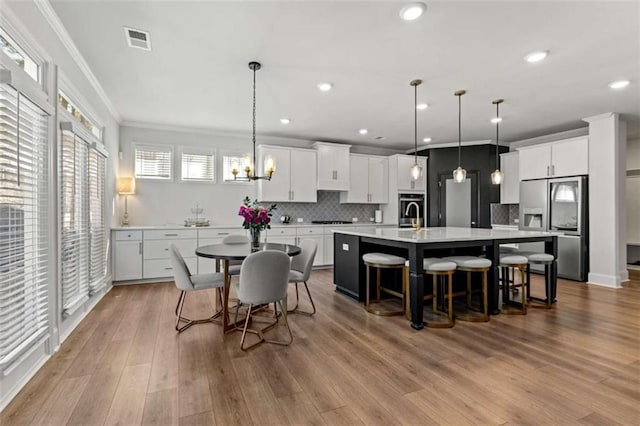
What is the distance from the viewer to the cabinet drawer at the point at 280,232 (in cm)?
589

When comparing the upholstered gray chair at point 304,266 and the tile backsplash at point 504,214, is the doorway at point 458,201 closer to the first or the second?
the tile backsplash at point 504,214

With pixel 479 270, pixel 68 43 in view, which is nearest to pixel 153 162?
pixel 68 43

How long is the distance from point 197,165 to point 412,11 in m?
4.69

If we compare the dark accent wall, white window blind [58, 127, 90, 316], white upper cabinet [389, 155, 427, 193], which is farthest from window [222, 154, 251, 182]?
the dark accent wall

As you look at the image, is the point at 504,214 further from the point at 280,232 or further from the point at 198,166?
the point at 198,166

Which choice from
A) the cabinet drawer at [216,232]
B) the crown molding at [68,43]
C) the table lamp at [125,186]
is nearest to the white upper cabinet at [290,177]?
the cabinet drawer at [216,232]

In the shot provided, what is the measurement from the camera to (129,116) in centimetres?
509

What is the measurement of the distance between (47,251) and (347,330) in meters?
2.58

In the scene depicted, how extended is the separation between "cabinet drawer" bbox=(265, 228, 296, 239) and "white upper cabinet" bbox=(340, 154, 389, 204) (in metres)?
1.47

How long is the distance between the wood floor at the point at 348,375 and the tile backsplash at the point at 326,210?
133 inches

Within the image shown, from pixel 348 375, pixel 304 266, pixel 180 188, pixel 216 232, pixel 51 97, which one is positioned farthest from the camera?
pixel 180 188

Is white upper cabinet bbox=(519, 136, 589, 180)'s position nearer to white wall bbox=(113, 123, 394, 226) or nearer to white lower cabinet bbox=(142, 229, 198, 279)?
white wall bbox=(113, 123, 394, 226)

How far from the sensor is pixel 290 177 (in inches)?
243

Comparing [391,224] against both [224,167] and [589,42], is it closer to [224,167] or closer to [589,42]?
[224,167]
